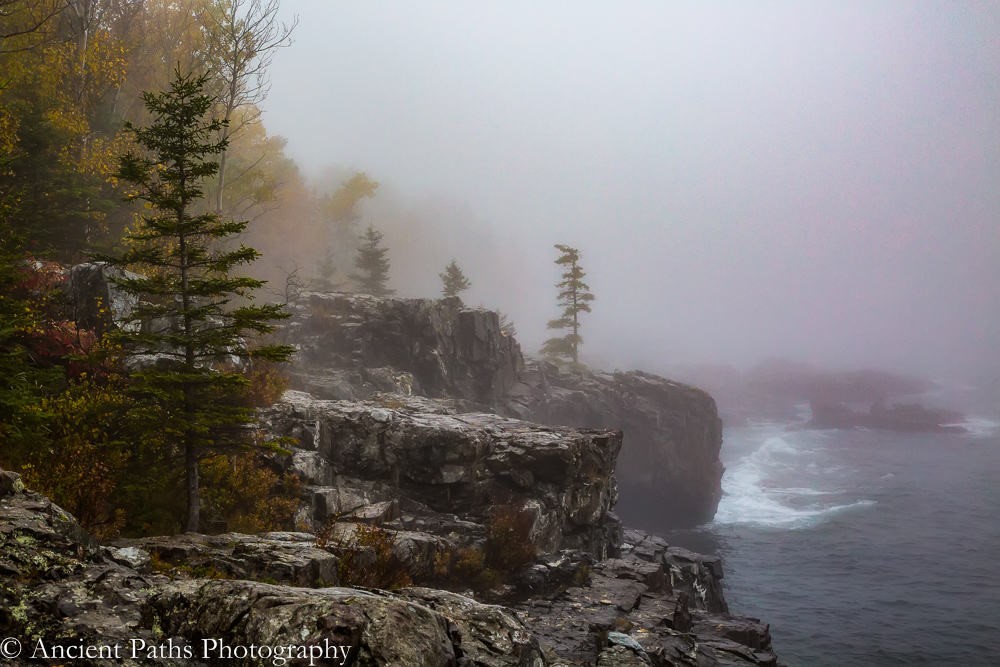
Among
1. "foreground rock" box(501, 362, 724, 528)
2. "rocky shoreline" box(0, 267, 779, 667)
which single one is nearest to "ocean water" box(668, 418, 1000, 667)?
"foreground rock" box(501, 362, 724, 528)

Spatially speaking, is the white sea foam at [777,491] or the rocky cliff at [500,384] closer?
the rocky cliff at [500,384]

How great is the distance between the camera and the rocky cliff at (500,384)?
118 feet

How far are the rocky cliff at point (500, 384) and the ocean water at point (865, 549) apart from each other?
22.7 ft

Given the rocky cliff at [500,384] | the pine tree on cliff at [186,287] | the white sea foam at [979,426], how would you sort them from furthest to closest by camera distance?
the white sea foam at [979,426]
the rocky cliff at [500,384]
the pine tree on cliff at [186,287]

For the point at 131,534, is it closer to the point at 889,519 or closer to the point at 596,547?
the point at 596,547

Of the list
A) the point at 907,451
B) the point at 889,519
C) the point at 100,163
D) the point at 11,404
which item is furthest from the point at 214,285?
the point at 907,451

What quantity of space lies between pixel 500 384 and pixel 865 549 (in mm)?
37248

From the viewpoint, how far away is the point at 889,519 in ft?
172

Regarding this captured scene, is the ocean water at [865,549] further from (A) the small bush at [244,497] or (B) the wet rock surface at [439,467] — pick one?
(A) the small bush at [244,497]

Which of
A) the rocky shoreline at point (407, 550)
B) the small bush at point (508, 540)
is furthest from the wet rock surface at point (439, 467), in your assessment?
the small bush at point (508, 540)

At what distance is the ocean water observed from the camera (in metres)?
31.9

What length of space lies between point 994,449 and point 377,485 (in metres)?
107

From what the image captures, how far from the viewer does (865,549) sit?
150 ft

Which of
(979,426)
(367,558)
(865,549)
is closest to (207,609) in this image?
(367,558)
